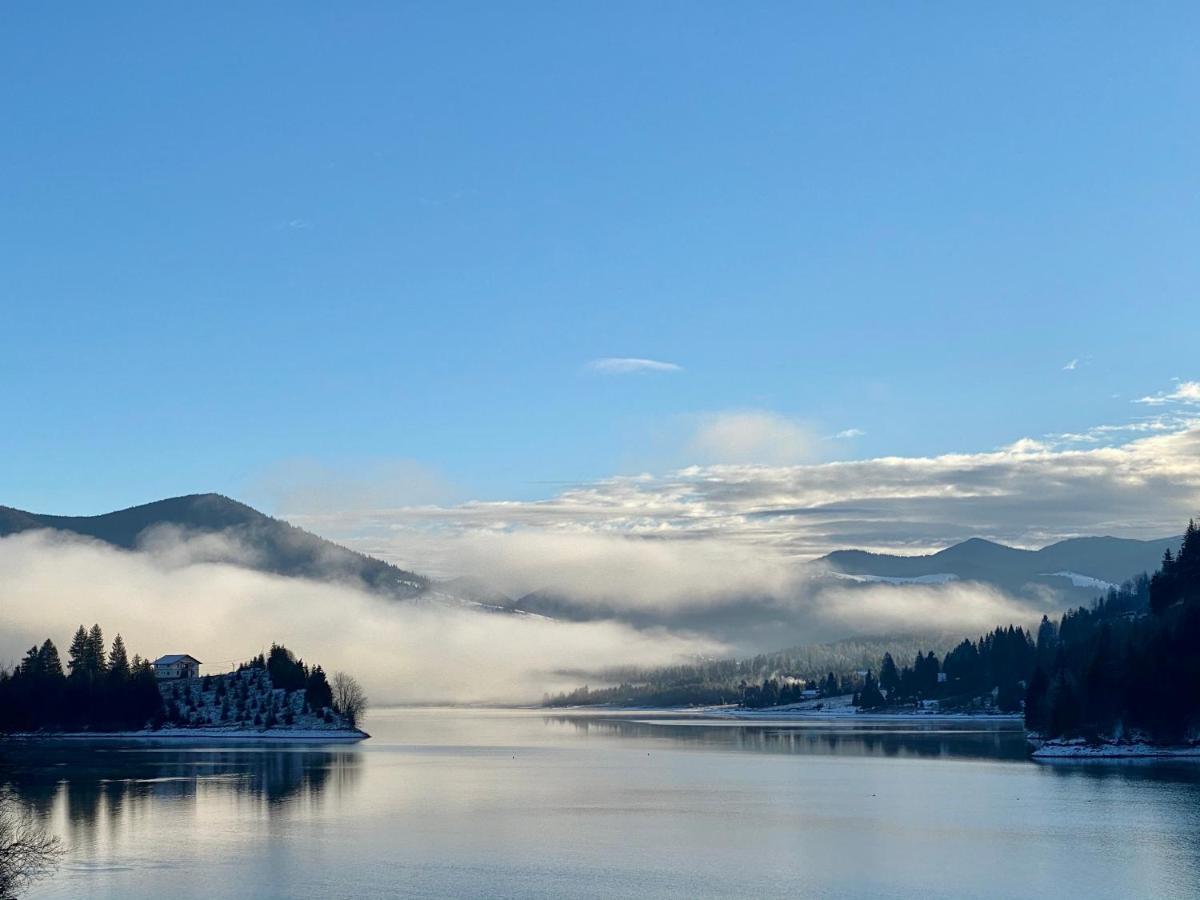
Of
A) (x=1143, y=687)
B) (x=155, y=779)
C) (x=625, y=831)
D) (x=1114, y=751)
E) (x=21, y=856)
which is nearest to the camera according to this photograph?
(x=21, y=856)

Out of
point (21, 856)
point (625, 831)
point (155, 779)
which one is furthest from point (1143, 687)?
point (21, 856)

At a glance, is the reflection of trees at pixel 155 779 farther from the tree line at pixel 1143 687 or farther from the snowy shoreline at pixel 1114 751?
the tree line at pixel 1143 687

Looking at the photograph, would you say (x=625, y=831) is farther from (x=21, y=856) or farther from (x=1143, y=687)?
(x=1143, y=687)

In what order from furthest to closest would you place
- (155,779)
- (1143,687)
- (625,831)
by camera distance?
(1143,687) < (155,779) < (625,831)

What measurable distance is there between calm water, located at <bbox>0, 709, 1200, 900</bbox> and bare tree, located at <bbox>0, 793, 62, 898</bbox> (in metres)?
1.73

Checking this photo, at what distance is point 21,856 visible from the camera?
7006 cm

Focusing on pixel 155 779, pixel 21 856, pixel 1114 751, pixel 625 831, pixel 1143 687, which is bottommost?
pixel 1114 751

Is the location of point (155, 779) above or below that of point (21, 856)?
below

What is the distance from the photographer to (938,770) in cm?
15788

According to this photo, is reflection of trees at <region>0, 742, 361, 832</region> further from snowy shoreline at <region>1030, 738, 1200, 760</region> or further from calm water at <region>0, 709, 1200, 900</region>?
snowy shoreline at <region>1030, 738, 1200, 760</region>

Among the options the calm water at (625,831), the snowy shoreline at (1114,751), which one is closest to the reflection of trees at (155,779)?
the calm water at (625,831)

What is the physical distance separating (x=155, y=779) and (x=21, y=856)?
251 feet

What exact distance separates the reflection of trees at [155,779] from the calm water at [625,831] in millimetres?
613

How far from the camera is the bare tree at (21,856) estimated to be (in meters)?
61.2
